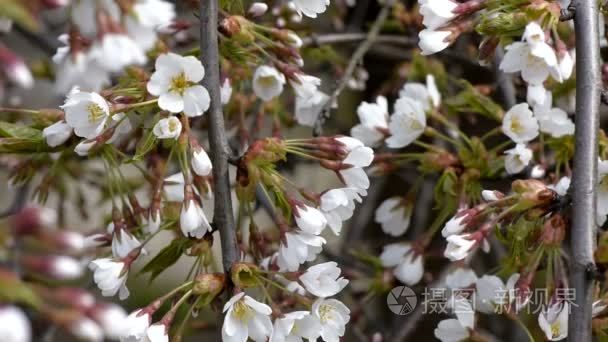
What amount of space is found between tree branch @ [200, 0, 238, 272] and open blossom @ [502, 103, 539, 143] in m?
0.55

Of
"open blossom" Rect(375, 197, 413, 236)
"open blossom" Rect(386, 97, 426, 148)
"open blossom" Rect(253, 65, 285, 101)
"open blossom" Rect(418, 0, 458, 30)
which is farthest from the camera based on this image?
"open blossom" Rect(375, 197, 413, 236)

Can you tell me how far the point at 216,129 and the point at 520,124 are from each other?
0.59m

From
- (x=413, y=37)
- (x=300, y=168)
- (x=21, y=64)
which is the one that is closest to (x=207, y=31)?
(x=21, y=64)

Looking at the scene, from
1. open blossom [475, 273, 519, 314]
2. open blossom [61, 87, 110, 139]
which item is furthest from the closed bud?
open blossom [475, 273, 519, 314]

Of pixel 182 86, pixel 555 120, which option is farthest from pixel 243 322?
pixel 555 120

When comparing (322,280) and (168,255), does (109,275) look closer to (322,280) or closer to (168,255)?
(168,255)

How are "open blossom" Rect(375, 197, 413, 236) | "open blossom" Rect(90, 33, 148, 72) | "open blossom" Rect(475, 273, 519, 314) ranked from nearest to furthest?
"open blossom" Rect(90, 33, 148, 72)
"open blossom" Rect(475, 273, 519, 314)
"open blossom" Rect(375, 197, 413, 236)

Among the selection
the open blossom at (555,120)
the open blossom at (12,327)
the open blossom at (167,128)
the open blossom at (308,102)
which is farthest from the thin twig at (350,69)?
the open blossom at (12,327)

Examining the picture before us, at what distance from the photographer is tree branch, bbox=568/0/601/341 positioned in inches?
48.3

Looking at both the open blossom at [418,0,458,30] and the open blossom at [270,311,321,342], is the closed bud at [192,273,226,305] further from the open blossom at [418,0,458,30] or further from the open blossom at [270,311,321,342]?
the open blossom at [418,0,458,30]

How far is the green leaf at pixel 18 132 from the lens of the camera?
1.29m

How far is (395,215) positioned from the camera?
177cm
